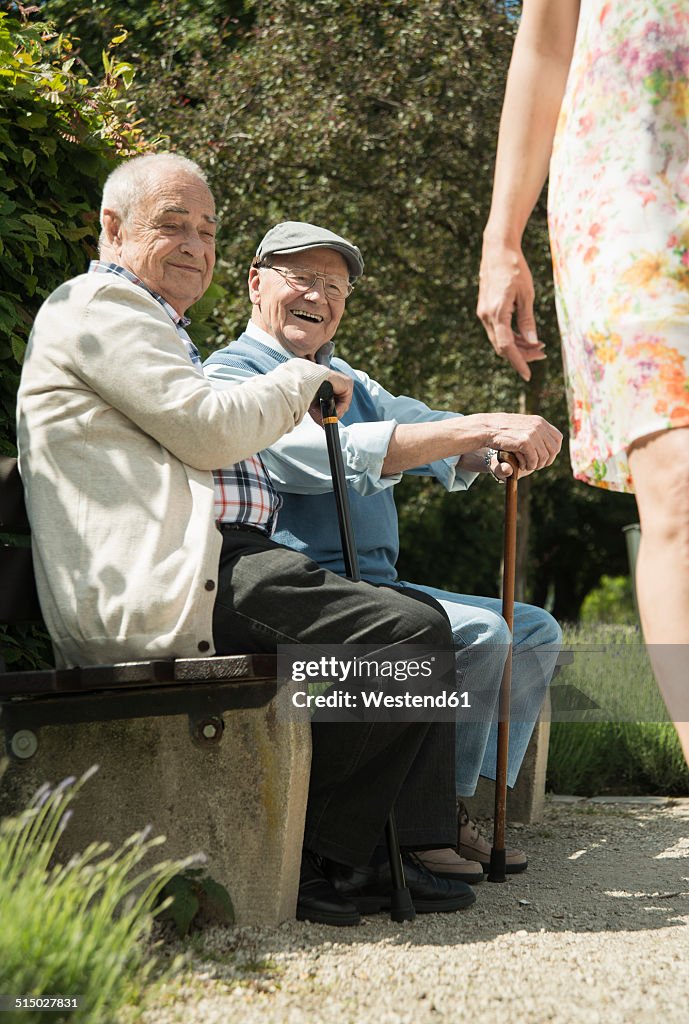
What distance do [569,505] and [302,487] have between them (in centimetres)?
1563

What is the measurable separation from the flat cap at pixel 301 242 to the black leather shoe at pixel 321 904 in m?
1.75

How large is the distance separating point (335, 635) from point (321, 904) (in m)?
0.61

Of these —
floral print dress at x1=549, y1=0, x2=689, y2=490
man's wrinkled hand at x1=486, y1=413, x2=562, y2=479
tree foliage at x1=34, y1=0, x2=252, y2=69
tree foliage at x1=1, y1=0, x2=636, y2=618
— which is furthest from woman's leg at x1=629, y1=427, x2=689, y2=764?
tree foliage at x1=34, y1=0, x2=252, y2=69

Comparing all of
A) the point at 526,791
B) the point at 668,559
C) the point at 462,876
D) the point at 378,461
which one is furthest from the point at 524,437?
the point at 526,791

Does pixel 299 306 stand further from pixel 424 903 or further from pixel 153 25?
pixel 153 25

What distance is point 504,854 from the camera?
338 cm

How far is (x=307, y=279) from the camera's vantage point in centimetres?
356

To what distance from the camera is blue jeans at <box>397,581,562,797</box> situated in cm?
333

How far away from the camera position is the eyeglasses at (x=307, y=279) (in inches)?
140

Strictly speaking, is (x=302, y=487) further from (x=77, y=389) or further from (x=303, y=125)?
(x=303, y=125)

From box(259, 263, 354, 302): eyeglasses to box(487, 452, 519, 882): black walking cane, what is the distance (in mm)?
722

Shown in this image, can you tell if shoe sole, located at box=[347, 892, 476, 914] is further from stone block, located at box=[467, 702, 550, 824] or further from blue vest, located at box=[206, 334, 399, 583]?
stone block, located at box=[467, 702, 550, 824]

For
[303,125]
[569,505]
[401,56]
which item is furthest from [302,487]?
[569,505]

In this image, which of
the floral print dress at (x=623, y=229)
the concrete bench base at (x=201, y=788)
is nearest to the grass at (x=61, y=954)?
the concrete bench base at (x=201, y=788)
